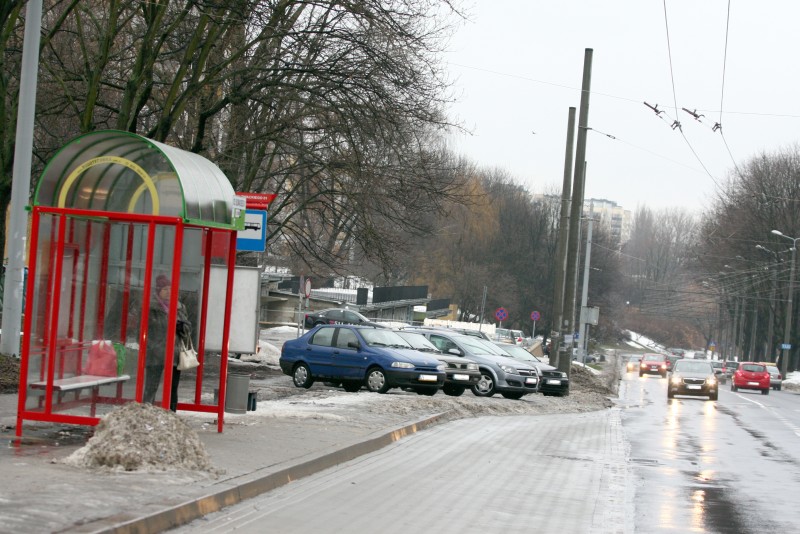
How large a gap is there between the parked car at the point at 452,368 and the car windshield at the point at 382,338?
3.26 feet

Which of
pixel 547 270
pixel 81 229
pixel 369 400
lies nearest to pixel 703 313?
pixel 547 270

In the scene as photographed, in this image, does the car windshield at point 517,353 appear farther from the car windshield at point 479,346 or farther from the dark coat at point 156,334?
the dark coat at point 156,334

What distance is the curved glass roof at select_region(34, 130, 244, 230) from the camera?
11.1 m

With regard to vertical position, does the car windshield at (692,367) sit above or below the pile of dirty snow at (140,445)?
below

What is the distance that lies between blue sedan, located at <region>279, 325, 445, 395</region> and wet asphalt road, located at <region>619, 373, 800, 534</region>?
14.9ft

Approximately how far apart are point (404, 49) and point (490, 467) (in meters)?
12.3

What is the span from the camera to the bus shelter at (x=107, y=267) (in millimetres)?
11180

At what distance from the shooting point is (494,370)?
28062mm

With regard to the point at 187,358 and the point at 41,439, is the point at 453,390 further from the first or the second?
the point at 41,439

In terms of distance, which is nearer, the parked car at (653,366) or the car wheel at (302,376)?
the car wheel at (302,376)

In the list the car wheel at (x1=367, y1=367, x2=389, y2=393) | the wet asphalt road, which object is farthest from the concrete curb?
the car wheel at (x1=367, y1=367, x2=389, y2=393)

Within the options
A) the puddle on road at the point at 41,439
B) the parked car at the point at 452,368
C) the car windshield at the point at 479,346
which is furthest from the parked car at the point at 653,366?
the puddle on road at the point at 41,439

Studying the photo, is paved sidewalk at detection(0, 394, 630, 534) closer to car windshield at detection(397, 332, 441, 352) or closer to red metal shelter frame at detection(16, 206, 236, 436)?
red metal shelter frame at detection(16, 206, 236, 436)

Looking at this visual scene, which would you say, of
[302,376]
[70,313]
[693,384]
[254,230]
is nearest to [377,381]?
[302,376]
